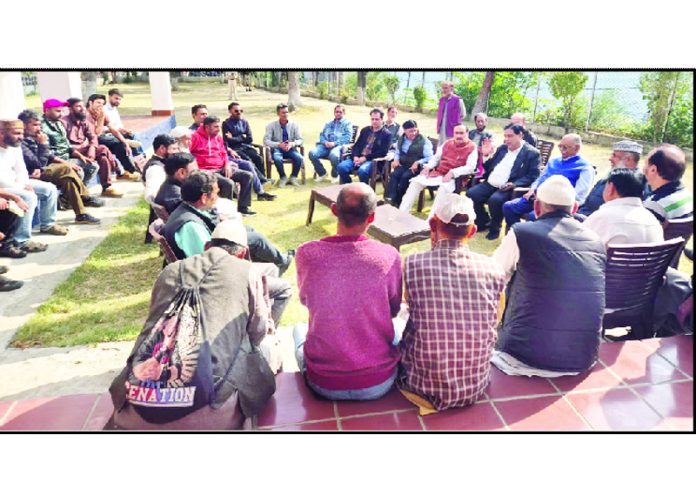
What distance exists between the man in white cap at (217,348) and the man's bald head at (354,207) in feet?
1.76

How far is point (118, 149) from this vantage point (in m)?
8.59

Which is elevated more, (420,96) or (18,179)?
(420,96)

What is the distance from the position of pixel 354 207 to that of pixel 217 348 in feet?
3.03

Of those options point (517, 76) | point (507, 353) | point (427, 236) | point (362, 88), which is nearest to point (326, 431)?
point (507, 353)

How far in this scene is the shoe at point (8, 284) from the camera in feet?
15.3

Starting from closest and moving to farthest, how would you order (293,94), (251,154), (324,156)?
1. (251,154)
2. (324,156)
3. (293,94)

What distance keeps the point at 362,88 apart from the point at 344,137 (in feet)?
27.3

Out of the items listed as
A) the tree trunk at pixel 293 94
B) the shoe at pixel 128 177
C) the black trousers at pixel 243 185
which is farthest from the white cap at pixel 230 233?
the tree trunk at pixel 293 94

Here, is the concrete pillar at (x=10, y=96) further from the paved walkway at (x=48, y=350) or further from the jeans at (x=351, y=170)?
the jeans at (x=351, y=170)

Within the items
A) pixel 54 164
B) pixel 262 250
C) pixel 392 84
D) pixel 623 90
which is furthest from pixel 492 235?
pixel 392 84

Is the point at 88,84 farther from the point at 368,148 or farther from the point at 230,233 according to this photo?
the point at 230,233

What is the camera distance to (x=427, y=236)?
16.9 ft

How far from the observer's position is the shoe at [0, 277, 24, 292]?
15.3 feet

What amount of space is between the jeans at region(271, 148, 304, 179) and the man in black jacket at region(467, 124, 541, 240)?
3.40 metres
